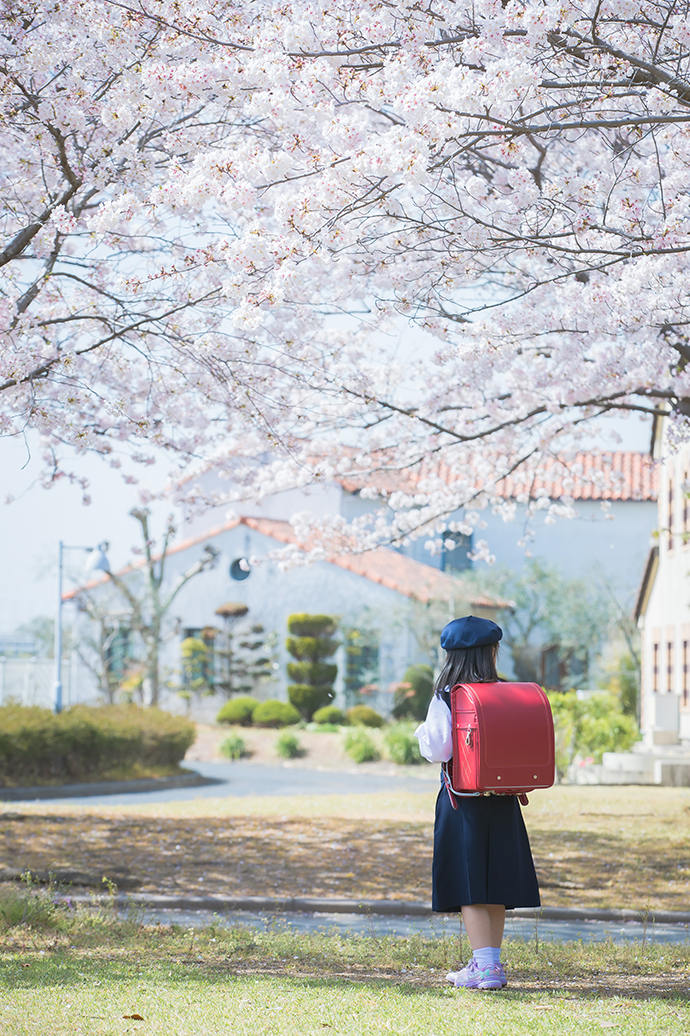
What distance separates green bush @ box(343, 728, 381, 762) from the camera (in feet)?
77.6

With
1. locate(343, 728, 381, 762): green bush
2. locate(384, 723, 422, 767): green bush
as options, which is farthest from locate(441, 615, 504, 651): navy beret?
locate(343, 728, 381, 762): green bush

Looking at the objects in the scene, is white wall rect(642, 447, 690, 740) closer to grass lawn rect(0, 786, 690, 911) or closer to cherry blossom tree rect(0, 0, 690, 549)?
grass lawn rect(0, 786, 690, 911)

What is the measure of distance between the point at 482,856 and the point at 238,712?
83.6 feet

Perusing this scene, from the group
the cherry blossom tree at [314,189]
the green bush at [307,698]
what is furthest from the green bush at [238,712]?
the cherry blossom tree at [314,189]

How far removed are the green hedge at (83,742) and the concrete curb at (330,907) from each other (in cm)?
969

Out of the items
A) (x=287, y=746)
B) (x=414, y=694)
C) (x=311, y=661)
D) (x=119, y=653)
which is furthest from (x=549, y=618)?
(x=119, y=653)

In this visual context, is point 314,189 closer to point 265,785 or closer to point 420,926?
point 420,926

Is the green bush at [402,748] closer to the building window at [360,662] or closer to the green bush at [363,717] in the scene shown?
the green bush at [363,717]

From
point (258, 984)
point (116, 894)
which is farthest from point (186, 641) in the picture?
point (258, 984)

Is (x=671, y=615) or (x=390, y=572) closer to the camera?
(x=671, y=615)

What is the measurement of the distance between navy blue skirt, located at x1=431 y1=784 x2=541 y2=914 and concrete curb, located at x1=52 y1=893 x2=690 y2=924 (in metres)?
2.58

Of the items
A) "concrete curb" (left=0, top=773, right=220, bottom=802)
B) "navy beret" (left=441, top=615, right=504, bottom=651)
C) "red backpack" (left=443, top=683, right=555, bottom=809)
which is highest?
"navy beret" (left=441, top=615, right=504, bottom=651)

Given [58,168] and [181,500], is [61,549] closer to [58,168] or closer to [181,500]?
[181,500]

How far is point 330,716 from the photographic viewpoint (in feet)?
94.6
